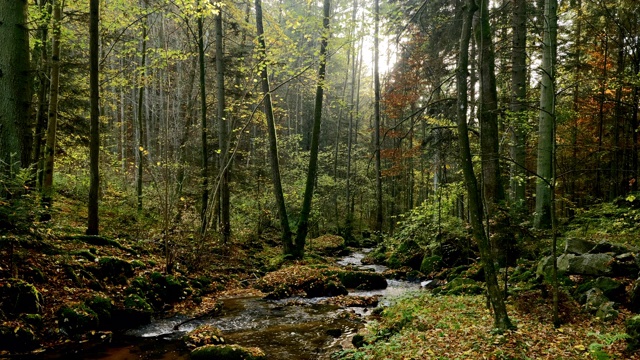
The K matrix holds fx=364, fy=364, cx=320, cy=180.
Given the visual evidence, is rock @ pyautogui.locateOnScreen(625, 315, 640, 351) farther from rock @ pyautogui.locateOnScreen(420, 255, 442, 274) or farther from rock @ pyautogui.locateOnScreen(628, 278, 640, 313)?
rock @ pyautogui.locateOnScreen(420, 255, 442, 274)

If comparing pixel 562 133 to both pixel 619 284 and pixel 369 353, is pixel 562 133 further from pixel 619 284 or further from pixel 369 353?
pixel 369 353

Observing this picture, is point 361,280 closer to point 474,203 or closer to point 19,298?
point 474,203

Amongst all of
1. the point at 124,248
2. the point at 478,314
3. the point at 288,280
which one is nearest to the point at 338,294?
the point at 288,280

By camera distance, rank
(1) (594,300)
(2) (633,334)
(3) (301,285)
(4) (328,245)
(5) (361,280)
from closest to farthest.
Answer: (2) (633,334) → (1) (594,300) → (3) (301,285) → (5) (361,280) → (4) (328,245)

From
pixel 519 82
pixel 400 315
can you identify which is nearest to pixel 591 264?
pixel 400 315

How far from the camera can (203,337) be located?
6.45 metres

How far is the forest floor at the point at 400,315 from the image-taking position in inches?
197

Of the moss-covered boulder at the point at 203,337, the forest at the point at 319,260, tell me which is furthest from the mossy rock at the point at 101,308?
the moss-covered boulder at the point at 203,337

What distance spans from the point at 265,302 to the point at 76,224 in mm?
6551

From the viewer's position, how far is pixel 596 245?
7.75 metres

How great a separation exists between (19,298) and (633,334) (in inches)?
345

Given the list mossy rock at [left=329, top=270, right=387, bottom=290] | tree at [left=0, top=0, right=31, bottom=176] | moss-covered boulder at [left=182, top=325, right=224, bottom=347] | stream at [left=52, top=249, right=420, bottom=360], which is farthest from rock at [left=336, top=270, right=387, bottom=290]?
tree at [left=0, top=0, right=31, bottom=176]

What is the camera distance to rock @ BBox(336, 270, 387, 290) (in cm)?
1171

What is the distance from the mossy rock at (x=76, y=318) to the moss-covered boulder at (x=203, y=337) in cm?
160
